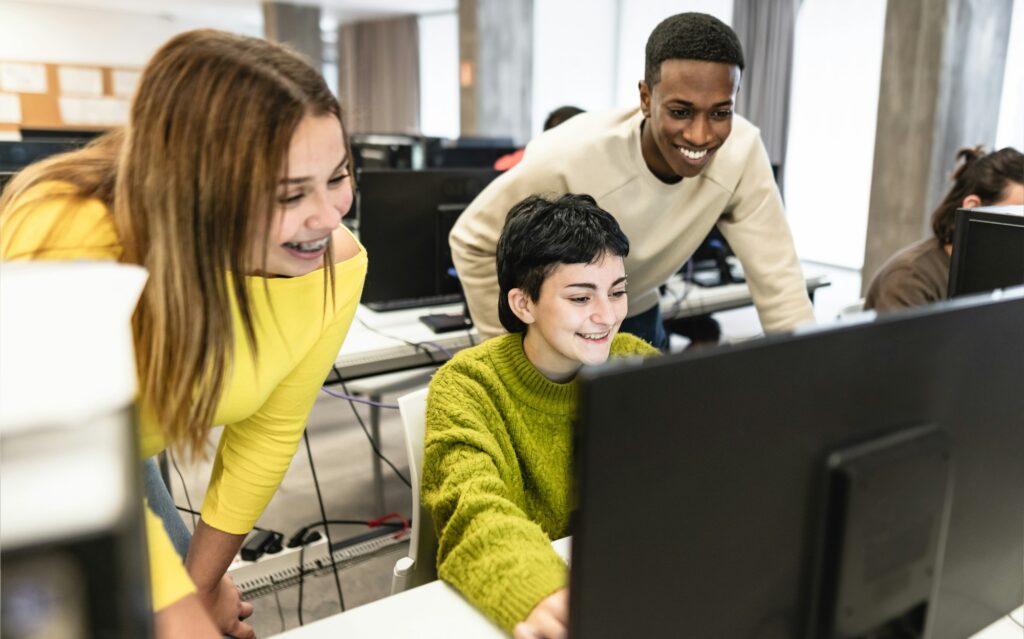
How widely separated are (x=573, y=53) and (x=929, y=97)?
4357 mm

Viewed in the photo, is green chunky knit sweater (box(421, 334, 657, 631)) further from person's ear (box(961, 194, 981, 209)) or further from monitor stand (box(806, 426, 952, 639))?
person's ear (box(961, 194, 981, 209))

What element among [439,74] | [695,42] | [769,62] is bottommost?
[695,42]

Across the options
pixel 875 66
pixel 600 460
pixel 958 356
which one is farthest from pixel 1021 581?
pixel 875 66

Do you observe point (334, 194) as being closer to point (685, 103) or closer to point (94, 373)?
point (94, 373)

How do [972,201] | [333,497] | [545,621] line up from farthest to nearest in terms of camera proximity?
1. [333,497]
2. [972,201]
3. [545,621]

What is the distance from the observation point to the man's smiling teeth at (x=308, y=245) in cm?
92

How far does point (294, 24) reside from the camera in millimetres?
8641

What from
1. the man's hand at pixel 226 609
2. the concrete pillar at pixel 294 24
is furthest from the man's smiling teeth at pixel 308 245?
the concrete pillar at pixel 294 24

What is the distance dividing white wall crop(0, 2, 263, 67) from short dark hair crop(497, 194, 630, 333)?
746 cm

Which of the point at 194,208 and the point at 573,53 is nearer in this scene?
the point at 194,208

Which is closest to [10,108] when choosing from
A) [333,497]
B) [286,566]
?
[333,497]

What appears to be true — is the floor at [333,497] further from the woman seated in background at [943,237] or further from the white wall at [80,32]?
the white wall at [80,32]

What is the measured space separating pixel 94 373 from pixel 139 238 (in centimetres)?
49

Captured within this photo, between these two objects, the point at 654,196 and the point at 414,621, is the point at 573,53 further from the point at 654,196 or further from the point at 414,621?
the point at 414,621
